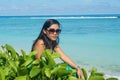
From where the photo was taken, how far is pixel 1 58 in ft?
7.04

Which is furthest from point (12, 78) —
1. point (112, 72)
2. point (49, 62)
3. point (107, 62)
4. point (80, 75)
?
point (107, 62)

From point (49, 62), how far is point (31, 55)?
143 mm

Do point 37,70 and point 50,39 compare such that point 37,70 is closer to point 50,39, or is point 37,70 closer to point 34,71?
point 34,71

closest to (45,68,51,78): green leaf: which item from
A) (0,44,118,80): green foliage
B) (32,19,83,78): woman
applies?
(0,44,118,80): green foliage

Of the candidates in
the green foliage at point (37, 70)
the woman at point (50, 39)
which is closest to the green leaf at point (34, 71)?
the green foliage at point (37, 70)

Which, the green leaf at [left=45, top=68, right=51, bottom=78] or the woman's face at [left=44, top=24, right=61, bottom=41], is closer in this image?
the green leaf at [left=45, top=68, right=51, bottom=78]

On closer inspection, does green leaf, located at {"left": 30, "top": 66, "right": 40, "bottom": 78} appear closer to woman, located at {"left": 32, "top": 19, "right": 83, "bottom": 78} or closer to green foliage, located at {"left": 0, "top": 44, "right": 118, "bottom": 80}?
green foliage, located at {"left": 0, "top": 44, "right": 118, "bottom": 80}

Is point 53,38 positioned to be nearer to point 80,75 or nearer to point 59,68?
point 80,75

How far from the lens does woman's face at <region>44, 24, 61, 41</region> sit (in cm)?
334

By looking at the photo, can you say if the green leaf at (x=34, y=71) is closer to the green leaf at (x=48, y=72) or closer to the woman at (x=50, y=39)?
the green leaf at (x=48, y=72)

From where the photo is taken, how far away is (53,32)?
11.1 ft

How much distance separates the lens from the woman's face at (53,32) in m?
3.34

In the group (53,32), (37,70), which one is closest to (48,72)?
(37,70)

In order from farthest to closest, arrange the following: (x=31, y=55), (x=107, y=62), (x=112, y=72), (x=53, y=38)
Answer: (x=107, y=62) → (x=112, y=72) → (x=53, y=38) → (x=31, y=55)
